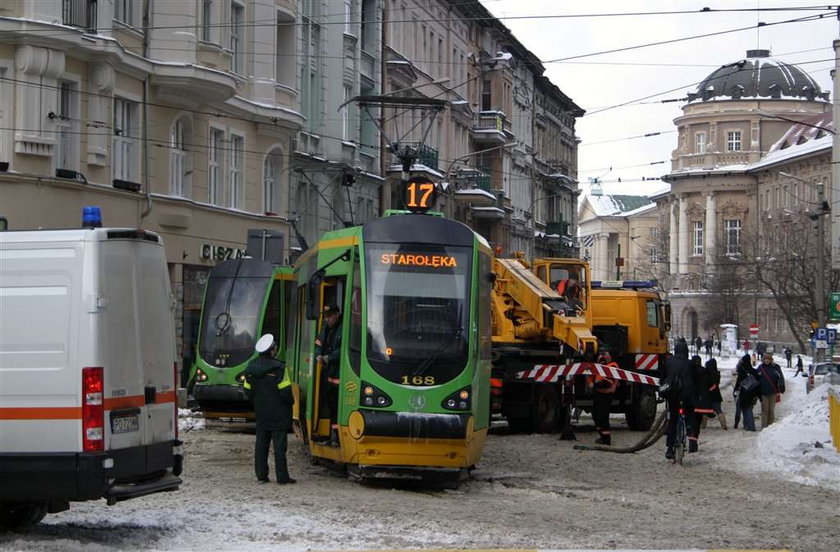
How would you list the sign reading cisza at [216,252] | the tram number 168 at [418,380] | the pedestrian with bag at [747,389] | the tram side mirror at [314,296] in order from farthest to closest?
the sign reading cisza at [216,252] < the pedestrian with bag at [747,389] < the tram side mirror at [314,296] < the tram number 168 at [418,380]

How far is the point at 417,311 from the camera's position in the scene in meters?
18.3

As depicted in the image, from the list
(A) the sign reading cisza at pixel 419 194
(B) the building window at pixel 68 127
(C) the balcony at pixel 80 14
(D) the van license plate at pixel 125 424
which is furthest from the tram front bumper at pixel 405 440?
(C) the balcony at pixel 80 14

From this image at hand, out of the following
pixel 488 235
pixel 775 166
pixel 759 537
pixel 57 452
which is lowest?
pixel 759 537

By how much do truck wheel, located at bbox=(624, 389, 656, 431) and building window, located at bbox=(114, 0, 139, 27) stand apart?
529 inches

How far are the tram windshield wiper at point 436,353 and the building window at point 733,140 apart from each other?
125 m

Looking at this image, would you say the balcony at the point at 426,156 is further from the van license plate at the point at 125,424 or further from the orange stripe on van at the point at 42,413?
the orange stripe on van at the point at 42,413

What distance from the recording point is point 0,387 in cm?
1230

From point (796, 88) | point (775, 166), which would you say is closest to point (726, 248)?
point (775, 166)

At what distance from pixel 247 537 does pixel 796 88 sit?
12831cm

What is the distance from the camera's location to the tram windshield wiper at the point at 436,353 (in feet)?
59.3

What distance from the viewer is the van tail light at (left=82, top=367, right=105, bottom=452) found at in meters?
12.2

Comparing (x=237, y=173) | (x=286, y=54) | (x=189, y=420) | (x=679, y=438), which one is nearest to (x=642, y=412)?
(x=189, y=420)

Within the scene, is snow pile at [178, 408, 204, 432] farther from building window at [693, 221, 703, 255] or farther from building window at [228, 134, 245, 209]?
building window at [693, 221, 703, 255]

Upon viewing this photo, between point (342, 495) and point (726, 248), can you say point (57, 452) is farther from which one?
point (726, 248)
